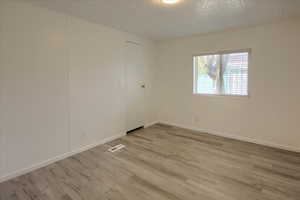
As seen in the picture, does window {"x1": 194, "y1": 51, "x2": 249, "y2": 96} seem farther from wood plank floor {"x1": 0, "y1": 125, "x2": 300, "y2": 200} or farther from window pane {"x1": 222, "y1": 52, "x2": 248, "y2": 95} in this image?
wood plank floor {"x1": 0, "y1": 125, "x2": 300, "y2": 200}

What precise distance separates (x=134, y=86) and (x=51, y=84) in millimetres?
1842

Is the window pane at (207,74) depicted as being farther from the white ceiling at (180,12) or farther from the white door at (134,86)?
the white door at (134,86)

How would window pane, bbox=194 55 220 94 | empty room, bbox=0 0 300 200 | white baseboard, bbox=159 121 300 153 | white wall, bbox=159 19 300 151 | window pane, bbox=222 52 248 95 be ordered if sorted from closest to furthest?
empty room, bbox=0 0 300 200 < white wall, bbox=159 19 300 151 < white baseboard, bbox=159 121 300 153 < window pane, bbox=222 52 248 95 < window pane, bbox=194 55 220 94

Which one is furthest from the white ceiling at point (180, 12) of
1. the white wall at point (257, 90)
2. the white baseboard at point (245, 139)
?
the white baseboard at point (245, 139)

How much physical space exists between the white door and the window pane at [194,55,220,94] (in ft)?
4.43

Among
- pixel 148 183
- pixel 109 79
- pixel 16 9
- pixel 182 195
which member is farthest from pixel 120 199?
pixel 16 9

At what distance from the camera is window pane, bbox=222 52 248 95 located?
3.28 metres

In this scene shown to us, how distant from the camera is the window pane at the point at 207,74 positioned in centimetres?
367

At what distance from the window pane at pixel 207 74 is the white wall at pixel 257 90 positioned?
161 mm

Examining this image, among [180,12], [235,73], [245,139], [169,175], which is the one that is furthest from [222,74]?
[169,175]

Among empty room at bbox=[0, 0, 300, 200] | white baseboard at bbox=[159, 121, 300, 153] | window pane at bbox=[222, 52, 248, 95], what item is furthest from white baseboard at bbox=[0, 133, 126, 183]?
window pane at bbox=[222, 52, 248, 95]

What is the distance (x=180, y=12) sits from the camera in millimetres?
2477

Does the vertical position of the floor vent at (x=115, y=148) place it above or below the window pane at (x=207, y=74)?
below

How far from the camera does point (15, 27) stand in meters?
2.07
